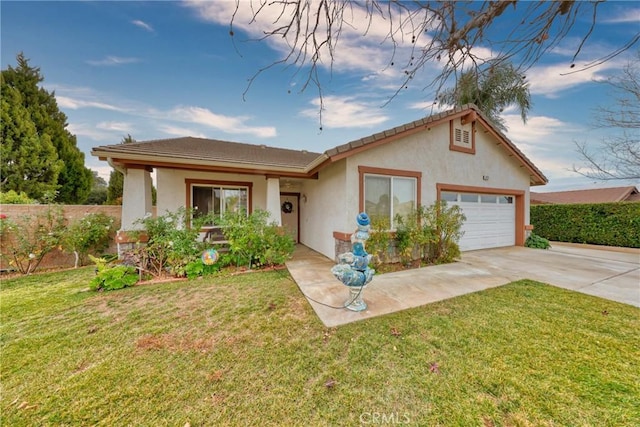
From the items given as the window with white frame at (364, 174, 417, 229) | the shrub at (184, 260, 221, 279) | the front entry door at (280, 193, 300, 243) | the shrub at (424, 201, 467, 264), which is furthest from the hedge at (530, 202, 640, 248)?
the shrub at (184, 260, 221, 279)

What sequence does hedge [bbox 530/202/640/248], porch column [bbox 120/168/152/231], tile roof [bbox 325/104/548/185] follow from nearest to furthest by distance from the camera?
tile roof [bbox 325/104/548/185], porch column [bbox 120/168/152/231], hedge [bbox 530/202/640/248]

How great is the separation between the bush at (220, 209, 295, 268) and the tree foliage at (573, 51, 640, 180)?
11.6 m

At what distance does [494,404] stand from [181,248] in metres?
6.56

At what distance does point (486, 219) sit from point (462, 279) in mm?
5422

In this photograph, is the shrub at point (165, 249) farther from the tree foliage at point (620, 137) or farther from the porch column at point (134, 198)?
the tree foliage at point (620, 137)

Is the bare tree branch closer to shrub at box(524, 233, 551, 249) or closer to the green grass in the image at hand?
the green grass

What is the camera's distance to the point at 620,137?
8.62 m

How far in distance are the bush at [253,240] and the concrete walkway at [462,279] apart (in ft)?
2.13

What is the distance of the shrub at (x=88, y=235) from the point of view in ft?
22.4

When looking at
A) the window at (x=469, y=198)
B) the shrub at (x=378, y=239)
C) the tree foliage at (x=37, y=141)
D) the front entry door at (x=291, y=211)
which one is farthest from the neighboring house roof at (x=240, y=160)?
the tree foliage at (x=37, y=141)

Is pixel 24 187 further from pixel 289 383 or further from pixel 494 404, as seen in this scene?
pixel 494 404

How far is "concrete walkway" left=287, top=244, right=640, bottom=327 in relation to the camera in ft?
13.6

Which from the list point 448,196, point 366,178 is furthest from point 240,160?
point 448,196

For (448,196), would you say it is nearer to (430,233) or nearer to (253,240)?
(430,233)
